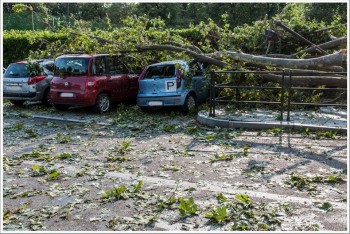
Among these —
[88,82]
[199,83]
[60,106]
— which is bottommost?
[60,106]

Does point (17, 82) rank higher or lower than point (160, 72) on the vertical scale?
lower

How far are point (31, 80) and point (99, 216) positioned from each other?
399 inches

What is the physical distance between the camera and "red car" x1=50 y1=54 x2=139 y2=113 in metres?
12.5

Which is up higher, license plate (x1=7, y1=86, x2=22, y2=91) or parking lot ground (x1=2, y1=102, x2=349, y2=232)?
license plate (x1=7, y1=86, x2=22, y2=91)

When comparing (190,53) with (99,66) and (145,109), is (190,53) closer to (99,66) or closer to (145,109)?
(145,109)

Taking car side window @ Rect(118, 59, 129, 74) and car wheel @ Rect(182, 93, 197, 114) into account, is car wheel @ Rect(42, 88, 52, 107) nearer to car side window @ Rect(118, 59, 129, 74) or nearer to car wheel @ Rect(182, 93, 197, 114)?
car side window @ Rect(118, 59, 129, 74)

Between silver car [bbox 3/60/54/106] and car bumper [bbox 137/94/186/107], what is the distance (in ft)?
12.5

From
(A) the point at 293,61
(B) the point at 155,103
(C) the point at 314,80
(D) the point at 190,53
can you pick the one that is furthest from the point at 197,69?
(C) the point at 314,80

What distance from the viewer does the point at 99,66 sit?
42.1 ft

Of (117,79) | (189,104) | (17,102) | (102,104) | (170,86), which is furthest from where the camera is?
(17,102)

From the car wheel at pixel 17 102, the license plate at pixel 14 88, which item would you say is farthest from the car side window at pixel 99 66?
the car wheel at pixel 17 102

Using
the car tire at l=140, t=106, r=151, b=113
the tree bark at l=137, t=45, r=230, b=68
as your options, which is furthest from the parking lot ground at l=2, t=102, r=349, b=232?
the tree bark at l=137, t=45, r=230, b=68

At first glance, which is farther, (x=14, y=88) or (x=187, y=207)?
(x=14, y=88)

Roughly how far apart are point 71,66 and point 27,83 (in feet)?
7.00
